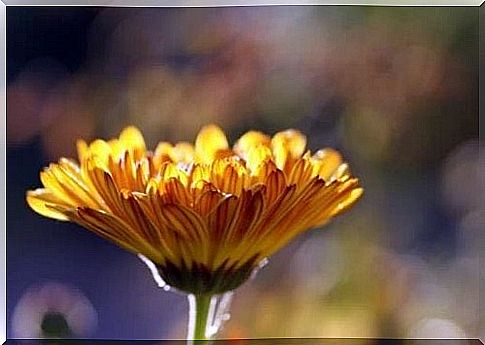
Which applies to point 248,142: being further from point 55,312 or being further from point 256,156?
point 55,312

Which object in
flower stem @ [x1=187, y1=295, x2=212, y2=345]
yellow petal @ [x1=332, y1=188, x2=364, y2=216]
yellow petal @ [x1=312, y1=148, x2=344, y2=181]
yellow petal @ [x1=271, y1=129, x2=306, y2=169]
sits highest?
yellow petal @ [x1=271, y1=129, x2=306, y2=169]

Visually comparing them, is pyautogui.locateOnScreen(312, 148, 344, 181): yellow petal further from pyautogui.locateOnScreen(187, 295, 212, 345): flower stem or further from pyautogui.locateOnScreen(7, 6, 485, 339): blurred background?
pyautogui.locateOnScreen(187, 295, 212, 345): flower stem

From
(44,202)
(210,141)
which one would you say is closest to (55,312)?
(44,202)

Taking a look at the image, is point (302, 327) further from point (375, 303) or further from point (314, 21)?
point (314, 21)

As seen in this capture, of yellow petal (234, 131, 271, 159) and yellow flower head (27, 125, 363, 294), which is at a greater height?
yellow petal (234, 131, 271, 159)

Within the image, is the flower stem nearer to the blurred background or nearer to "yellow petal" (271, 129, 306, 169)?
the blurred background

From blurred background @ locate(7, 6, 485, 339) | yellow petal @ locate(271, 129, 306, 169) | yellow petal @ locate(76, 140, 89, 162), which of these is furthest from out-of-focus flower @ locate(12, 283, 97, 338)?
yellow petal @ locate(271, 129, 306, 169)

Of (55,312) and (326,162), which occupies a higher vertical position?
(326,162)
